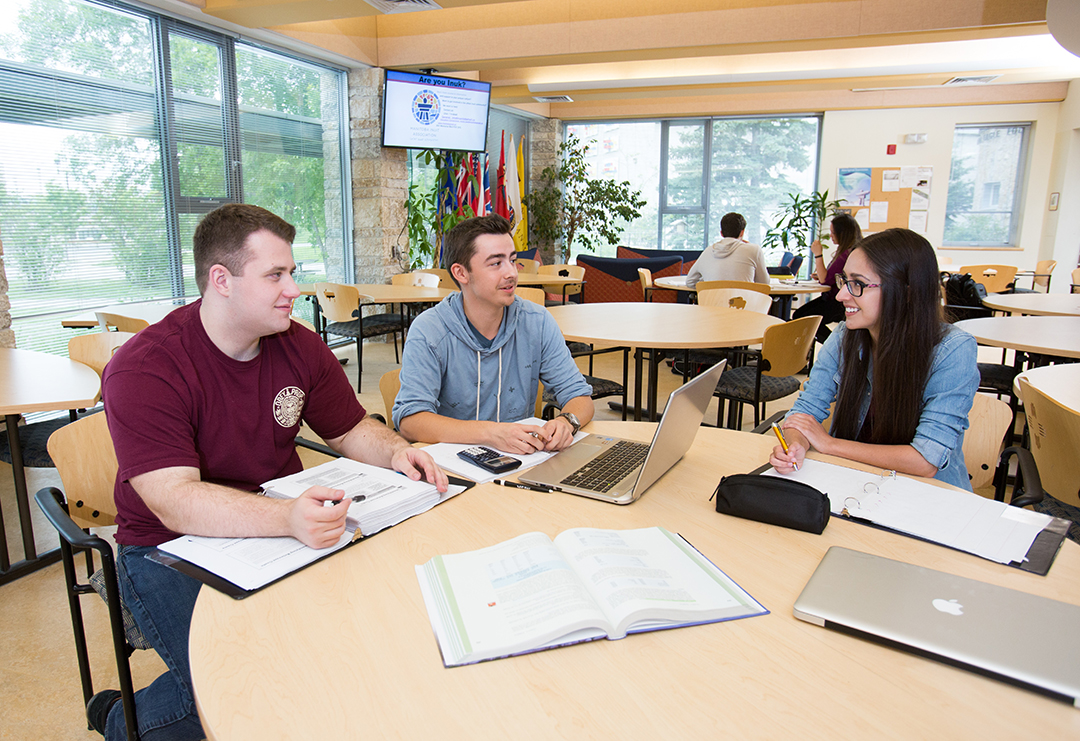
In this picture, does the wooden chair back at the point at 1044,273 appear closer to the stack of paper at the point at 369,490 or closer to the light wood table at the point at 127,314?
the light wood table at the point at 127,314

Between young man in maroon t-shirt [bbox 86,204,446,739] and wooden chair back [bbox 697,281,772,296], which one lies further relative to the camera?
wooden chair back [bbox 697,281,772,296]

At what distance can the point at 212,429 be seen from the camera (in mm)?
1422

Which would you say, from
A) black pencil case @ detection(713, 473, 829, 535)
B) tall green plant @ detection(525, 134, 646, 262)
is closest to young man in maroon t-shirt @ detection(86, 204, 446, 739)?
black pencil case @ detection(713, 473, 829, 535)

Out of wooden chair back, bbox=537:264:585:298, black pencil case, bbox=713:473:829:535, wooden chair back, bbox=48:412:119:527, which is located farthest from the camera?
wooden chair back, bbox=537:264:585:298

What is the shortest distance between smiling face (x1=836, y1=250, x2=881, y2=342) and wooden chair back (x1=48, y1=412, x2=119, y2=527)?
5.86ft

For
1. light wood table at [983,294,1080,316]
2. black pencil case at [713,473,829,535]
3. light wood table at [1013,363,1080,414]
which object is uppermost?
light wood table at [983,294,1080,316]

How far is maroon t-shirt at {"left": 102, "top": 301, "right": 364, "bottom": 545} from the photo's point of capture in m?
1.28

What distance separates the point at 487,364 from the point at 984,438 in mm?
1409

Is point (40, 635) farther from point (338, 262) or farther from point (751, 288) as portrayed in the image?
point (338, 262)

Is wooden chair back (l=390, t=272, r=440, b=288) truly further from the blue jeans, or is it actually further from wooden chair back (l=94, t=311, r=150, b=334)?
the blue jeans

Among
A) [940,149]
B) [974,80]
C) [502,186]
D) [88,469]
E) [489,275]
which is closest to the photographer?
[88,469]

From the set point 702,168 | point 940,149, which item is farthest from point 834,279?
point 940,149

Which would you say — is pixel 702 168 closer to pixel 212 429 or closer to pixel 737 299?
pixel 737 299

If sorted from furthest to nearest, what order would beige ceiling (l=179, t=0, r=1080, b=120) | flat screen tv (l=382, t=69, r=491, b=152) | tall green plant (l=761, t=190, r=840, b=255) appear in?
1. tall green plant (l=761, t=190, r=840, b=255)
2. flat screen tv (l=382, t=69, r=491, b=152)
3. beige ceiling (l=179, t=0, r=1080, b=120)
